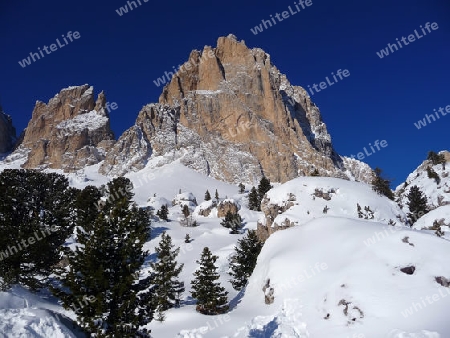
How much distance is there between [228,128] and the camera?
156750 millimetres

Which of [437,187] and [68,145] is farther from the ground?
[68,145]

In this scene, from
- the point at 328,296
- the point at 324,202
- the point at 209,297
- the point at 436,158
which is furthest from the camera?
the point at 436,158

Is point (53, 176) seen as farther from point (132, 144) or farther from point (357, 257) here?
point (132, 144)

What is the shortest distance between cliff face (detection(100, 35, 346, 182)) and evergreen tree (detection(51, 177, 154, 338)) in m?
126

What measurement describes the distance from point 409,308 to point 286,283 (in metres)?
6.80

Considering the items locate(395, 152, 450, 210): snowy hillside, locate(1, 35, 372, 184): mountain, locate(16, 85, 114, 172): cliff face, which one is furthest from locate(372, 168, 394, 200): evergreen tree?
locate(16, 85, 114, 172): cliff face

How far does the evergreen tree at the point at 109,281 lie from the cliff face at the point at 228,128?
413 feet

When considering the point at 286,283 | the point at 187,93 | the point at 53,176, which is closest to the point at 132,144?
the point at 187,93

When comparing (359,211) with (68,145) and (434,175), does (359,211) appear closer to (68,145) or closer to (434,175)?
(434,175)

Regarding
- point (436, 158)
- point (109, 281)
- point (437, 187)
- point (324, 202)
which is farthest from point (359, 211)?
point (436, 158)

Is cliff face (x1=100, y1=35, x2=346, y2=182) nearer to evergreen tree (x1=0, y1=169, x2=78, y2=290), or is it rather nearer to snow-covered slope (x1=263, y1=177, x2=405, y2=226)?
snow-covered slope (x1=263, y1=177, x2=405, y2=226)

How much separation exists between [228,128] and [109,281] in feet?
477

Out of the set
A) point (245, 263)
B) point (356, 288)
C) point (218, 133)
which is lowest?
point (356, 288)

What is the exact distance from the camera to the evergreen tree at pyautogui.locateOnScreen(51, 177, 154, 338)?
41.2ft
